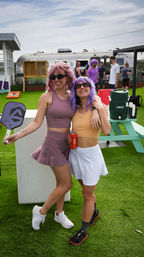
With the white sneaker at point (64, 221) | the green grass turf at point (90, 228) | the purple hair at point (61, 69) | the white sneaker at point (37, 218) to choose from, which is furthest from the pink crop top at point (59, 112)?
the green grass turf at point (90, 228)

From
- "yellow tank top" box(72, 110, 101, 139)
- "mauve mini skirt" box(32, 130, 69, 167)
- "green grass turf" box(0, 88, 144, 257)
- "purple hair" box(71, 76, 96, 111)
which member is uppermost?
"purple hair" box(71, 76, 96, 111)

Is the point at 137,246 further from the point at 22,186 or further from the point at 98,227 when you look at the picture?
the point at 22,186

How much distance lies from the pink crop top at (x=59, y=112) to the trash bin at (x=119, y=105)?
8.02 ft

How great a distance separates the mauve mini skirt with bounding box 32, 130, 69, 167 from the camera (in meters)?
2.21

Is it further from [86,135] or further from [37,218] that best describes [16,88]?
[86,135]

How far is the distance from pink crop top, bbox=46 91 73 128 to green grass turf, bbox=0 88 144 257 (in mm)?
1155

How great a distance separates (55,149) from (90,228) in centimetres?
102

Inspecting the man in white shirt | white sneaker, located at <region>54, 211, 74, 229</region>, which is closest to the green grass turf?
white sneaker, located at <region>54, 211, 74, 229</region>

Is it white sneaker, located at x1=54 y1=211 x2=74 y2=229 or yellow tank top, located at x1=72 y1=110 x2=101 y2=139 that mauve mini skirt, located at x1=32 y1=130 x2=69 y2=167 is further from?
white sneaker, located at x1=54 y1=211 x2=74 y2=229

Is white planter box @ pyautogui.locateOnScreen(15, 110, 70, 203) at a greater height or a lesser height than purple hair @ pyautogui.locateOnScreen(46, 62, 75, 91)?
lesser

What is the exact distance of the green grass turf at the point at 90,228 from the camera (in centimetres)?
233

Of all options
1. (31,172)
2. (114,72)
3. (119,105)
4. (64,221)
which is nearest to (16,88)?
(114,72)

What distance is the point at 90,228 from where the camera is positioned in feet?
8.66

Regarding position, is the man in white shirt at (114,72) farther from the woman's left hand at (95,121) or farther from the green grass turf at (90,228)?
the woman's left hand at (95,121)
